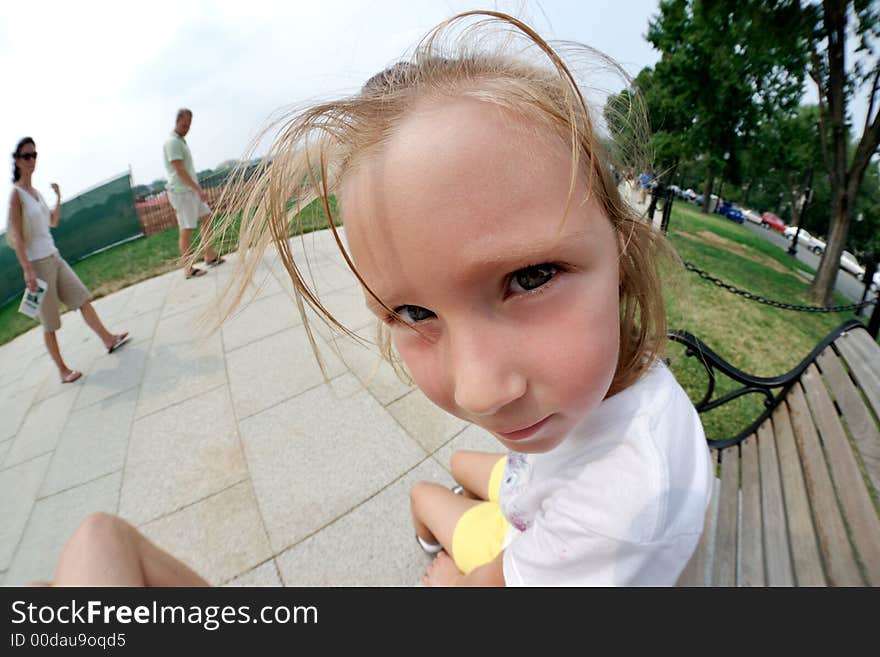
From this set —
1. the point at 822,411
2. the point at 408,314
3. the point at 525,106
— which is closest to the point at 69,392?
the point at 408,314

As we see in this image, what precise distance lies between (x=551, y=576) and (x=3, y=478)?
13.2ft

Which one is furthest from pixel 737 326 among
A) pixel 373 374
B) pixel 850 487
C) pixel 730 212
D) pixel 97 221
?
pixel 730 212

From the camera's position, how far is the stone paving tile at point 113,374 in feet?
12.4

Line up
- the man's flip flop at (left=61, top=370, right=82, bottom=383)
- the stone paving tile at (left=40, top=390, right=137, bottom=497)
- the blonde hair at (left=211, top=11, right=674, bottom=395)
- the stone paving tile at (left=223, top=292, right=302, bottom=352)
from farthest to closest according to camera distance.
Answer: the stone paving tile at (left=223, top=292, right=302, bottom=352) → the man's flip flop at (left=61, top=370, right=82, bottom=383) → the stone paving tile at (left=40, top=390, right=137, bottom=497) → the blonde hair at (left=211, top=11, right=674, bottom=395)

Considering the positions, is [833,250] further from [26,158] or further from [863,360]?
[26,158]

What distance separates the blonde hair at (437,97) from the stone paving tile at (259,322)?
3577 millimetres

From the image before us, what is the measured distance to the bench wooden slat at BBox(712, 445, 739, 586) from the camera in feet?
4.31

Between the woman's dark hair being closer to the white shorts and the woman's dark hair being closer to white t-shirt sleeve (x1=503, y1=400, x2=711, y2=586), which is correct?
the white shorts

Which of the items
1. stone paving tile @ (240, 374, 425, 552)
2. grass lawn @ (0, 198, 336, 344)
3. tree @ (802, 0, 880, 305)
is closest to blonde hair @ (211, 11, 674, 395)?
stone paving tile @ (240, 374, 425, 552)

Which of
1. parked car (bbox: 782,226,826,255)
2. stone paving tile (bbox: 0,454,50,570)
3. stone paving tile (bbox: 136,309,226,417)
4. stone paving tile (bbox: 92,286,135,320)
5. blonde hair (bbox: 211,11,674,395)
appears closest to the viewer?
blonde hair (bbox: 211,11,674,395)

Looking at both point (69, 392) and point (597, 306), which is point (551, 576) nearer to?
point (597, 306)

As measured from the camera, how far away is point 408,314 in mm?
839

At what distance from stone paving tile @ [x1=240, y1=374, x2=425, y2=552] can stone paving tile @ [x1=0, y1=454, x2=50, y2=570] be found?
131 cm

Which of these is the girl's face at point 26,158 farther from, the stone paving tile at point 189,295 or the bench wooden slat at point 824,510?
the bench wooden slat at point 824,510
